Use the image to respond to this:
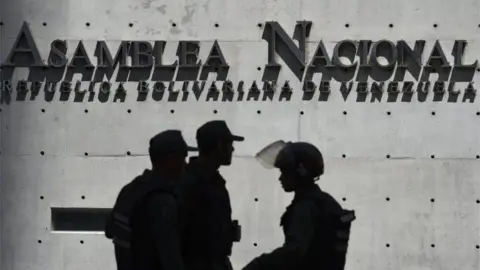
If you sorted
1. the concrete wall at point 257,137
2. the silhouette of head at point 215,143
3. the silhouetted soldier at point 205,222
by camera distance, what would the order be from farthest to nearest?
1. the concrete wall at point 257,137
2. the silhouette of head at point 215,143
3. the silhouetted soldier at point 205,222

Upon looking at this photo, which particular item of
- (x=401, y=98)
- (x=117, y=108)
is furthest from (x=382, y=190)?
(x=117, y=108)

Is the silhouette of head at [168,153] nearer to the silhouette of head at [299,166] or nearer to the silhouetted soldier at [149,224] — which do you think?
the silhouetted soldier at [149,224]

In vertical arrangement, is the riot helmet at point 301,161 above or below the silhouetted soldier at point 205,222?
above

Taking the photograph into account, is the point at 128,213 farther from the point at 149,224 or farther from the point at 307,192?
the point at 307,192

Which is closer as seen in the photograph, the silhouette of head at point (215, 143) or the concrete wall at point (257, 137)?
the silhouette of head at point (215, 143)

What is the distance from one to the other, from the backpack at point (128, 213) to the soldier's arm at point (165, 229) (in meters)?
0.06

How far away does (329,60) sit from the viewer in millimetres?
9688

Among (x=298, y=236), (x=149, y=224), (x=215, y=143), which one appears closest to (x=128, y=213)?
(x=149, y=224)

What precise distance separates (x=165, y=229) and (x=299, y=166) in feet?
3.00

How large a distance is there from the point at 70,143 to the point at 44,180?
420 mm

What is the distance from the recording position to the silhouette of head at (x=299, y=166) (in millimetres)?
6188

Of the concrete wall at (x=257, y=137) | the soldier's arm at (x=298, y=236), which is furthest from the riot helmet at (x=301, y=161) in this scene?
the concrete wall at (x=257, y=137)

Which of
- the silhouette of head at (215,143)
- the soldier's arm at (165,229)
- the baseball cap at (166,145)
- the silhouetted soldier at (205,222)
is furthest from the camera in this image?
the silhouette of head at (215,143)

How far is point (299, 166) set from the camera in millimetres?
6199
